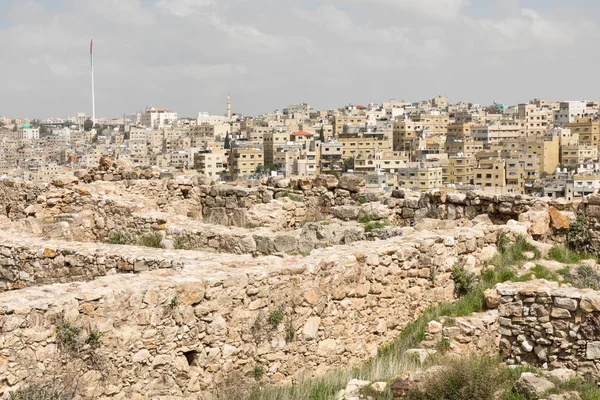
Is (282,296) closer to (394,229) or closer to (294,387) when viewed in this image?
(294,387)

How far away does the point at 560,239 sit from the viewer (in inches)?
423

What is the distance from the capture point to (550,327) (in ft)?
23.5

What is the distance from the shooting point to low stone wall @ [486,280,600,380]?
693 centimetres

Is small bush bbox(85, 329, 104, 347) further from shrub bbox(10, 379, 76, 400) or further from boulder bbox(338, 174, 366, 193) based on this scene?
boulder bbox(338, 174, 366, 193)

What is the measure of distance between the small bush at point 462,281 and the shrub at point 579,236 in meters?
2.54

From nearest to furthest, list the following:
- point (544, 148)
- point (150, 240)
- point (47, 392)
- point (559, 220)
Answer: point (47, 392) < point (559, 220) < point (150, 240) < point (544, 148)

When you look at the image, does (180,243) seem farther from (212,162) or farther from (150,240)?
(212,162)

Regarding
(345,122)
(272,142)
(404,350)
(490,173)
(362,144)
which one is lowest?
(490,173)

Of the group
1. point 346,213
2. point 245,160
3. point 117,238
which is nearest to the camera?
point 117,238

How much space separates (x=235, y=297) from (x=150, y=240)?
182 inches

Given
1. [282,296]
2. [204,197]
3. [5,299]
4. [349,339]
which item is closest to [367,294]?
[349,339]

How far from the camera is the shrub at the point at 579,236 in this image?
10570 mm

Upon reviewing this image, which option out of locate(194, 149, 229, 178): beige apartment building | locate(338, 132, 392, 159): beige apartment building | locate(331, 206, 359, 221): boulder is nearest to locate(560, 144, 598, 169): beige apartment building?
locate(338, 132, 392, 159): beige apartment building

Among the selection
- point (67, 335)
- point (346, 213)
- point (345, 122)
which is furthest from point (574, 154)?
point (67, 335)
